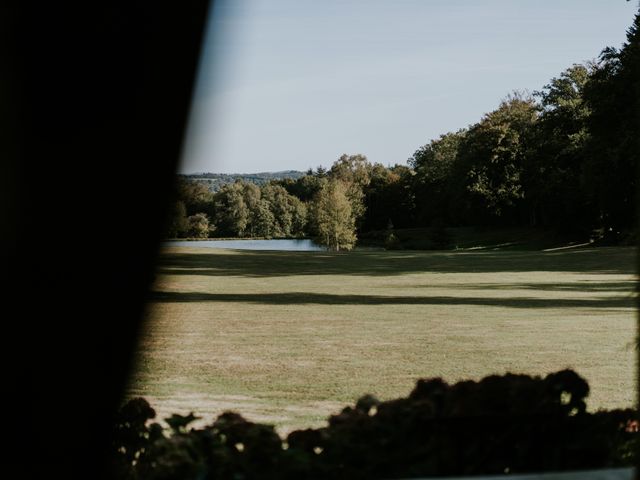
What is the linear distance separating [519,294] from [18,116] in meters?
16.7

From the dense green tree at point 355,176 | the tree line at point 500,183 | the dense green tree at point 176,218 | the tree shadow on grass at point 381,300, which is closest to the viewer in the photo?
the dense green tree at point 176,218

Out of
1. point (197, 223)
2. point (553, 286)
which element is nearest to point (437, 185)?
point (197, 223)

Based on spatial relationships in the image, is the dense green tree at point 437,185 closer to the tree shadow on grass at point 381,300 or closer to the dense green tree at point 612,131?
the dense green tree at point 612,131

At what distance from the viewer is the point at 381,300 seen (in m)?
16.7

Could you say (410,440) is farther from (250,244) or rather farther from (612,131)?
(250,244)

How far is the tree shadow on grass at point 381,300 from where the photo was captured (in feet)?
49.8

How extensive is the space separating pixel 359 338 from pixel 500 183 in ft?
135

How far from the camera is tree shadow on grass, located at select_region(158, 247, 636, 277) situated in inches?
1072

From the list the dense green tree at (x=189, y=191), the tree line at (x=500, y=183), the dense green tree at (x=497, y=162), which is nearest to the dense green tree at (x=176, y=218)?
the dense green tree at (x=189, y=191)

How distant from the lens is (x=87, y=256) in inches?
88.0

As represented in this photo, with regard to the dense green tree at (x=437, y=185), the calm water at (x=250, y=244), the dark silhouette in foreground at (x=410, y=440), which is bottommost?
the calm water at (x=250, y=244)

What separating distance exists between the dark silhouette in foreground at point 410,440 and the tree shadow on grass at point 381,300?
12142 millimetres

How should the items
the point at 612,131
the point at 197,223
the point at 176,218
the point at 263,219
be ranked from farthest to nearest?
1. the point at 263,219
2. the point at 612,131
3. the point at 197,223
4. the point at 176,218

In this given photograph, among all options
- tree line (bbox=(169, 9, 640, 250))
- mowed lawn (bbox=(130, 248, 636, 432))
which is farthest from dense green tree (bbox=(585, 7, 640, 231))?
mowed lawn (bbox=(130, 248, 636, 432))
